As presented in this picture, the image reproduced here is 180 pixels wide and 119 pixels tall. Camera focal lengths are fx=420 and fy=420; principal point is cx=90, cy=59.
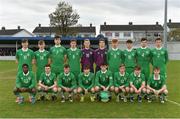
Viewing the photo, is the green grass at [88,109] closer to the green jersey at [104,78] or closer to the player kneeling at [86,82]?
the player kneeling at [86,82]

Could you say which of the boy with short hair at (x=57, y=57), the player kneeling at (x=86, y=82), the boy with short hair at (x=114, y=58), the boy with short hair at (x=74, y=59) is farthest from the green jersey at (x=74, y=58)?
the boy with short hair at (x=114, y=58)

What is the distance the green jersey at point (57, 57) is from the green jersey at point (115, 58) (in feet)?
4.00

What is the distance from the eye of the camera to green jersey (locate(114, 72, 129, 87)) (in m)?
10.6

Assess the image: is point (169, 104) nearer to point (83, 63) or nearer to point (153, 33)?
point (83, 63)

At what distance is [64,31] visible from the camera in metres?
64.8

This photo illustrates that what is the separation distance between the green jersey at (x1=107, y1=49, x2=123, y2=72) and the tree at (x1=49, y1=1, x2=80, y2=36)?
54.1m

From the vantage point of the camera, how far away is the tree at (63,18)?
6544 cm

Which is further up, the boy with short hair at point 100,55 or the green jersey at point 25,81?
the boy with short hair at point 100,55

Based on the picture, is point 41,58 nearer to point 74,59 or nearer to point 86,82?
point 74,59

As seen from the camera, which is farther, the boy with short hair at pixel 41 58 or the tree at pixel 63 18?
the tree at pixel 63 18

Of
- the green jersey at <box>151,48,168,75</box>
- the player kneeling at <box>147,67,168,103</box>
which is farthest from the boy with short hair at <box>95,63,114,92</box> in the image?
the green jersey at <box>151,48,168,75</box>

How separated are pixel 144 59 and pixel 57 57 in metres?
2.28

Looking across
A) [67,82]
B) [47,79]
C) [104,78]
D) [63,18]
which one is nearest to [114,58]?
[104,78]

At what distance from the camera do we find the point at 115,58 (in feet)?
36.1
